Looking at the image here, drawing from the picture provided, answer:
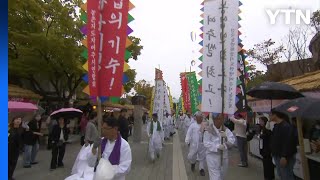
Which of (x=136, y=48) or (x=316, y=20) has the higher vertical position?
(x=316, y=20)

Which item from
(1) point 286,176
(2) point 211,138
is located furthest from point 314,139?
(2) point 211,138

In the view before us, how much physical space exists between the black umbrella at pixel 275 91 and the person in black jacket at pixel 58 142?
6.13m

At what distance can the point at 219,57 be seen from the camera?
7.91 m

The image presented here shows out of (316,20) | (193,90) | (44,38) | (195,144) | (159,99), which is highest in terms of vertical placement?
(316,20)

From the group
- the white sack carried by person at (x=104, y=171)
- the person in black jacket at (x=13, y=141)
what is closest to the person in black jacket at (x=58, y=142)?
the person in black jacket at (x=13, y=141)

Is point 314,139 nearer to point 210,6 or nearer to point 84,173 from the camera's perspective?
point 210,6

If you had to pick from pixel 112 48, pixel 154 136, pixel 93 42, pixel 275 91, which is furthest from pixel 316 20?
pixel 93 42

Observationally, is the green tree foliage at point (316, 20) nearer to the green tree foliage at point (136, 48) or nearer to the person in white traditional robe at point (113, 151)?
the green tree foliage at point (136, 48)

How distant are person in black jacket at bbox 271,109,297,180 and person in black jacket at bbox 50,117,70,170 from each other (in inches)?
285

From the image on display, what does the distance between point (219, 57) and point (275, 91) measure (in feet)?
10.8

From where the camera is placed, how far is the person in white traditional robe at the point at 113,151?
16.8 ft

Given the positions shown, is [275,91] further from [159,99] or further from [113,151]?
[159,99]

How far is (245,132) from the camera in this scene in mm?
13367

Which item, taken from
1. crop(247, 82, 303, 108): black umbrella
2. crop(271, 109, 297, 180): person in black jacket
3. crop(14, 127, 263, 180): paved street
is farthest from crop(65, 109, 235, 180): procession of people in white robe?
crop(247, 82, 303, 108): black umbrella
